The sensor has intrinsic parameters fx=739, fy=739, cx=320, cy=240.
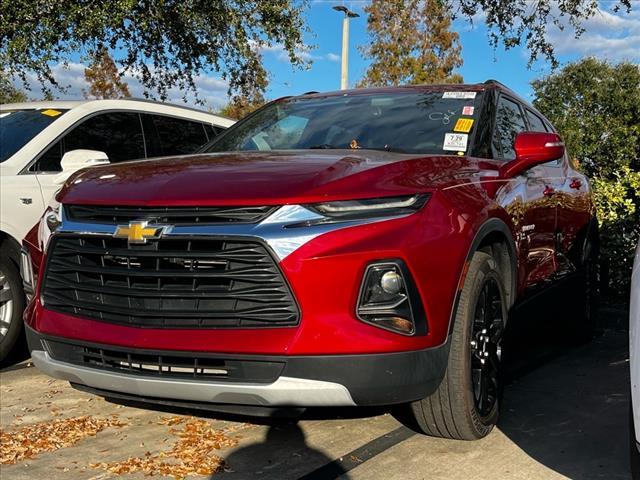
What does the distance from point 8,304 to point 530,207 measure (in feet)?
11.2

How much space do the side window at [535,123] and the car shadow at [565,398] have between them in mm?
1220

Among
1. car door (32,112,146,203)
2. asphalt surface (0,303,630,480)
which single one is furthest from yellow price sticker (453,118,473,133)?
car door (32,112,146,203)

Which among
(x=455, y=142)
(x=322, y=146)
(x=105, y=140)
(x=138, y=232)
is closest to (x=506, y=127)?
(x=455, y=142)

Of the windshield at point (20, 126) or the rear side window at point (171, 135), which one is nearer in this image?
the windshield at point (20, 126)

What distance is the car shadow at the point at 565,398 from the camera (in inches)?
132

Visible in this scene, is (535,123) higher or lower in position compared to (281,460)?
higher

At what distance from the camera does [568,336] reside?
19.4 feet

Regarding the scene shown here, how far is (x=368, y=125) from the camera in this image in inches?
166

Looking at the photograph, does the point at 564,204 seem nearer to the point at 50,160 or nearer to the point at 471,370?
the point at 471,370

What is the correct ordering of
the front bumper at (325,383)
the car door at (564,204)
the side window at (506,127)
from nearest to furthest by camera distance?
the front bumper at (325,383), the side window at (506,127), the car door at (564,204)

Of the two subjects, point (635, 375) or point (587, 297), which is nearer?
point (635, 375)

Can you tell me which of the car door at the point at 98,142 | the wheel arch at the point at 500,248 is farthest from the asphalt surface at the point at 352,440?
the car door at the point at 98,142

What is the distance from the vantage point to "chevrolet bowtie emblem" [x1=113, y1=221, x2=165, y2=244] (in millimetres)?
2913

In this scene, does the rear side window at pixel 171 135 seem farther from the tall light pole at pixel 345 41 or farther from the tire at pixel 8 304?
the tall light pole at pixel 345 41
